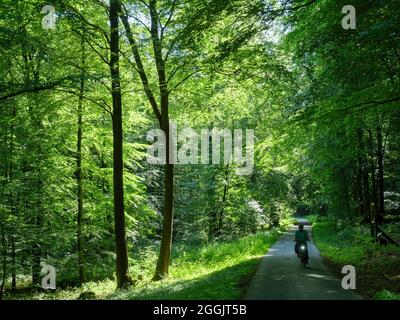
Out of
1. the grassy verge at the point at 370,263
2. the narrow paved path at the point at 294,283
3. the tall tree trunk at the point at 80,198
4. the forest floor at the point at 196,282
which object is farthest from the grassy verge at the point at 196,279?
the grassy verge at the point at 370,263

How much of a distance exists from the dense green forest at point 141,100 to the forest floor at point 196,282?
0.42ft

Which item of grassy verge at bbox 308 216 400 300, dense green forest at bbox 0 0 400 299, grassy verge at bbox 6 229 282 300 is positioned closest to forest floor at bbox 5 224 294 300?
grassy verge at bbox 6 229 282 300

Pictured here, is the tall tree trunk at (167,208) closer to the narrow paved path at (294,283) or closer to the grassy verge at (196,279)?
the grassy verge at (196,279)

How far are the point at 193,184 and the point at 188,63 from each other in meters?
20.1

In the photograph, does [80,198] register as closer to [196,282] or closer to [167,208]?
[167,208]

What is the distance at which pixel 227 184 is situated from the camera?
32594mm

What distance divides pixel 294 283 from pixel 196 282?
127 inches

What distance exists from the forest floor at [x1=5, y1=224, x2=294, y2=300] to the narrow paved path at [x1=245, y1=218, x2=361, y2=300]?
438mm

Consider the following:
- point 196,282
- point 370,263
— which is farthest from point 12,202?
point 370,263

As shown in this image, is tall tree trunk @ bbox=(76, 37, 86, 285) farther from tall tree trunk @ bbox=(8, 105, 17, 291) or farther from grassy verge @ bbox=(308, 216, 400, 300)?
grassy verge @ bbox=(308, 216, 400, 300)

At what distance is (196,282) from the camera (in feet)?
45.1

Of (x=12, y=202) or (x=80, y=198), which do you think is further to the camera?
(x=80, y=198)

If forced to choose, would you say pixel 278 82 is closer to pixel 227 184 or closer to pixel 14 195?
pixel 14 195
